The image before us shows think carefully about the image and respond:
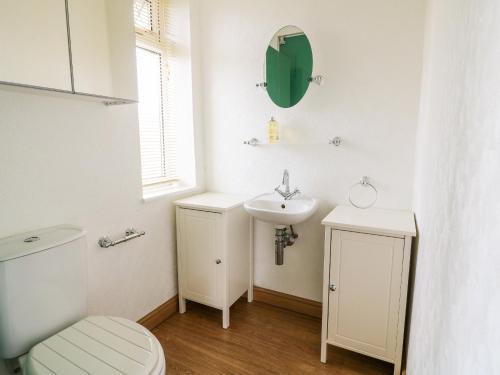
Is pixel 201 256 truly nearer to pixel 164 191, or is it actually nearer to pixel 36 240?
pixel 164 191

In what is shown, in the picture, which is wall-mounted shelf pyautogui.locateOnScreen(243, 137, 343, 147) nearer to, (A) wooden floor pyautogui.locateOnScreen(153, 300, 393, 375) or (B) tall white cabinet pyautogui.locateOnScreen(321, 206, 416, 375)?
(B) tall white cabinet pyautogui.locateOnScreen(321, 206, 416, 375)

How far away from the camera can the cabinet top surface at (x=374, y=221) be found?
1.36m

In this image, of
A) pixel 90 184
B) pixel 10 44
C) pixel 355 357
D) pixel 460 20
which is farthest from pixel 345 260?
pixel 10 44

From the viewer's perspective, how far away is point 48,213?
50.1 inches

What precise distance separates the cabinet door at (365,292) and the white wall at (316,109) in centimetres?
45

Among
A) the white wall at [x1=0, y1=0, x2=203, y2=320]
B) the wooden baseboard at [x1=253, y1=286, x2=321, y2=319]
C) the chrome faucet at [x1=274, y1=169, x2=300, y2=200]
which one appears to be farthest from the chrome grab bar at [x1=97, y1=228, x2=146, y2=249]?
the wooden baseboard at [x1=253, y1=286, x2=321, y2=319]

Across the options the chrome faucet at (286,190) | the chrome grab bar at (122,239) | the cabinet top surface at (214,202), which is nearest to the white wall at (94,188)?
the chrome grab bar at (122,239)

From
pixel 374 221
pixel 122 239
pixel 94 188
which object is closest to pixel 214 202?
pixel 122 239

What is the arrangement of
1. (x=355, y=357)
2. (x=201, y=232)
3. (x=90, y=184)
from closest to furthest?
(x=90, y=184)
(x=355, y=357)
(x=201, y=232)

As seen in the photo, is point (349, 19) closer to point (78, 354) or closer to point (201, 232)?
point (201, 232)

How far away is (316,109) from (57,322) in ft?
5.76

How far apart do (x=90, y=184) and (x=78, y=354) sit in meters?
0.78

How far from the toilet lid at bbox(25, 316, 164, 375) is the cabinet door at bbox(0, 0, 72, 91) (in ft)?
3.21

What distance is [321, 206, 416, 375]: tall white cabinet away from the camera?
1370mm
